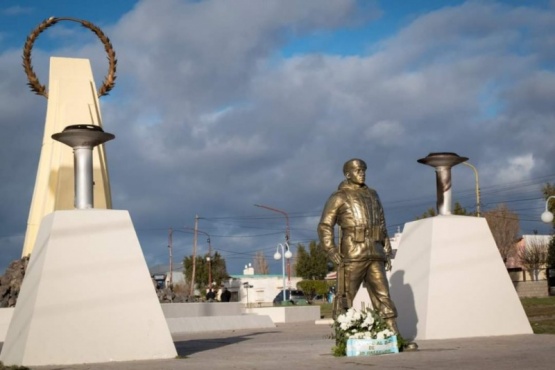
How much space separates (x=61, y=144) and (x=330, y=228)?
18673 mm

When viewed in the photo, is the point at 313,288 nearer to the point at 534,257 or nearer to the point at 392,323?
the point at 534,257

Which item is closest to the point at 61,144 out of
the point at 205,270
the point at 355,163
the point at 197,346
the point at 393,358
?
the point at 197,346

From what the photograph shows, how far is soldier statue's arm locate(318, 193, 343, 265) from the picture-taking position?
1145 cm

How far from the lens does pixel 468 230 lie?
49.4 ft

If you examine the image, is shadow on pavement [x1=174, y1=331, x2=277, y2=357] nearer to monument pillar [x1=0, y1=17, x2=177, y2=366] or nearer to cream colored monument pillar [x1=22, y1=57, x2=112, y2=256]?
monument pillar [x1=0, y1=17, x2=177, y2=366]

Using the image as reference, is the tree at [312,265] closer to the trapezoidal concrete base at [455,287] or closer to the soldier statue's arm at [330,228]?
the trapezoidal concrete base at [455,287]

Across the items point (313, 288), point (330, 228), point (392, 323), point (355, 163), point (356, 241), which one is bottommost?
point (392, 323)

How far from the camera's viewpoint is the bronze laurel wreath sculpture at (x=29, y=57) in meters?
28.2

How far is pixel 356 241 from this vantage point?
1152cm

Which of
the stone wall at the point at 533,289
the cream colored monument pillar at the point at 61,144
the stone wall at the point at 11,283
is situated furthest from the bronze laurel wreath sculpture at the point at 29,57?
the stone wall at the point at 533,289

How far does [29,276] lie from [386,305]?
488cm

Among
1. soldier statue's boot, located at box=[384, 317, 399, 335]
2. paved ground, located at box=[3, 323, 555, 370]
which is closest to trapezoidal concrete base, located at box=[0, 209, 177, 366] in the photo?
paved ground, located at box=[3, 323, 555, 370]

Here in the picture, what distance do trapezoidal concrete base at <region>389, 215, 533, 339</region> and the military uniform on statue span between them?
300 cm

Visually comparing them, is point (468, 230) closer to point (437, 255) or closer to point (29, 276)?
point (437, 255)
